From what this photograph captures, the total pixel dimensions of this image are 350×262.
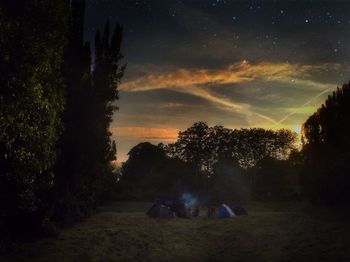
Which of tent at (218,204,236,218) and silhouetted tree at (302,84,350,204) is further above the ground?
silhouetted tree at (302,84,350,204)

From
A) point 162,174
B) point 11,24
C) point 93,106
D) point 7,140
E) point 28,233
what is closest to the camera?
point 11,24

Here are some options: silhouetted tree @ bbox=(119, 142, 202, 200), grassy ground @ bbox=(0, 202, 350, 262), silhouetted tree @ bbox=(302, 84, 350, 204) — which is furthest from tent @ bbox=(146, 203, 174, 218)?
silhouetted tree @ bbox=(119, 142, 202, 200)

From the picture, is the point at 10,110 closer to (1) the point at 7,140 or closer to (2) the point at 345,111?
(1) the point at 7,140

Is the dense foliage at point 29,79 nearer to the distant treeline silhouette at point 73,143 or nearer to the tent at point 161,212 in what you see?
the distant treeline silhouette at point 73,143

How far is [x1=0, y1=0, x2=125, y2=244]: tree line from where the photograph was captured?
9.55 metres

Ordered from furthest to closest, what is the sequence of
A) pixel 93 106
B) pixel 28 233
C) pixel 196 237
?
pixel 93 106 < pixel 196 237 < pixel 28 233

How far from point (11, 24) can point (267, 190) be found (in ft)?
156

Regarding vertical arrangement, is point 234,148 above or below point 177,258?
above

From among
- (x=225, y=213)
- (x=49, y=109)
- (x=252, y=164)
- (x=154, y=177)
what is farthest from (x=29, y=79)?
(x=252, y=164)

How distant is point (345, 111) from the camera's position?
→ 88.2 feet

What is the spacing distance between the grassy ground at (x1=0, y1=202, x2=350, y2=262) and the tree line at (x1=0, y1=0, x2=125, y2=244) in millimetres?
1968

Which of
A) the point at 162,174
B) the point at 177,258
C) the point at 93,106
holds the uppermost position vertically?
the point at 93,106

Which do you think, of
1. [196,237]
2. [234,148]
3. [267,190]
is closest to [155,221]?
[196,237]

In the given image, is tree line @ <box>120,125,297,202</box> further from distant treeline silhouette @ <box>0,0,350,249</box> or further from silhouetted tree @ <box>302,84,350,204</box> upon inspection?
silhouetted tree @ <box>302,84,350,204</box>
